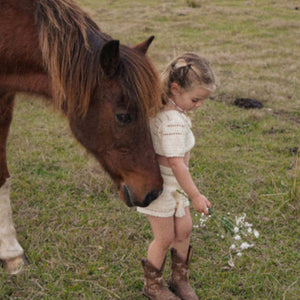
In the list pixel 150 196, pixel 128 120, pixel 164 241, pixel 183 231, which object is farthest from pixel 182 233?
pixel 128 120

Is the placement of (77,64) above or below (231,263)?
above

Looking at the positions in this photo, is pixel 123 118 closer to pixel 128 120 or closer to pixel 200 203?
pixel 128 120

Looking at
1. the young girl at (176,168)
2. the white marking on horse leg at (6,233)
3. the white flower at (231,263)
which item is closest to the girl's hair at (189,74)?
the young girl at (176,168)

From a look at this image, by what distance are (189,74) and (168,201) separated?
0.70 metres

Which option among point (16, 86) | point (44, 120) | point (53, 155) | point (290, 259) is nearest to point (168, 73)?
point (16, 86)

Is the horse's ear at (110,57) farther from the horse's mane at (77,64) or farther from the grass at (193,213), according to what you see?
the grass at (193,213)

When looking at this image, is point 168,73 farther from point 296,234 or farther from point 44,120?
point 44,120

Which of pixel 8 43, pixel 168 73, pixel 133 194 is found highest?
pixel 8 43

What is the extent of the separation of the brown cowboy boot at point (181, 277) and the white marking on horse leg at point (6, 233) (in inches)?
44.7

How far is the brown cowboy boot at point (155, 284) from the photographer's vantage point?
7.58ft

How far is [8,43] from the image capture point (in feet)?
6.84

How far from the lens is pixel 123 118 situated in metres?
1.88

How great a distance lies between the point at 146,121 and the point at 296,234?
1.75 m

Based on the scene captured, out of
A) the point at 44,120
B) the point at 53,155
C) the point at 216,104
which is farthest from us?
the point at 216,104
